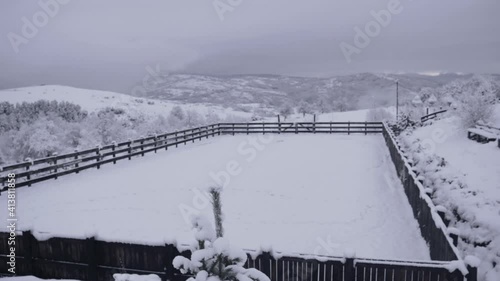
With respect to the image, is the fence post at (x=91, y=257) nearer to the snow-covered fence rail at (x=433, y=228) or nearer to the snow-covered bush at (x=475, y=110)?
the snow-covered fence rail at (x=433, y=228)

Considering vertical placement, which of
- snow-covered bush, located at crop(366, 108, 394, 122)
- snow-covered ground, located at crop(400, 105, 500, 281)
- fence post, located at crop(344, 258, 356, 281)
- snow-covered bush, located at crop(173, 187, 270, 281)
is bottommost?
snow-covered bush, located at crop(366, 108, 394, 122)

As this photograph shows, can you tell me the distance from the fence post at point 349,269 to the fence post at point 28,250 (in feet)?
18.8

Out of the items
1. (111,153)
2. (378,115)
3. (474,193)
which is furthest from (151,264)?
(378,115)

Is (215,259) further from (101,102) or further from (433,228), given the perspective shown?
(101,102)

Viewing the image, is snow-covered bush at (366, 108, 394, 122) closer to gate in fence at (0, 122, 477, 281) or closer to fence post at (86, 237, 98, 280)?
gate in fence at (0, 122, 477, 281)

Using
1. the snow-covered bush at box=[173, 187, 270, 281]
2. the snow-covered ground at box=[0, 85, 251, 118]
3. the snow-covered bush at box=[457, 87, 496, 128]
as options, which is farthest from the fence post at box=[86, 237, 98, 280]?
the snow-covered ground at box=[0, 85, 251, 118]

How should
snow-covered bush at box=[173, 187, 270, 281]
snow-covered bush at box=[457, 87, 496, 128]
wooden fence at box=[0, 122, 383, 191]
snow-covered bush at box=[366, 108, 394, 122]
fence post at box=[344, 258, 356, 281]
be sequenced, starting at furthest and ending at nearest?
snow-covered bush at box=[366, 108, 394, 122]
snow-covered bush at box=[457, 87, 496, 128]
wooden fence at box=[0, 122, 383, 191]
fence post at box=[344, 258, 356, 281]
snow-covered bush at box=[173, 187, 270, 281]

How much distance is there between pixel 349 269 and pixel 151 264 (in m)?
3.33

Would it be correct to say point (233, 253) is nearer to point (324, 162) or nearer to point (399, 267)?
point (399, 267)

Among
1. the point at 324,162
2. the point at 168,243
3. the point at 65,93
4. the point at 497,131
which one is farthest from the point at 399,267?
the point at 65,93

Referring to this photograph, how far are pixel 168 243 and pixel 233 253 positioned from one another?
313 centimetres

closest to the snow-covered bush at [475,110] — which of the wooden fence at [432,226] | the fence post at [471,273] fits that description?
the wooden fence at [432,226]

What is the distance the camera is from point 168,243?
5711mm

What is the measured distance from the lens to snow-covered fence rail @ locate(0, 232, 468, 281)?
5.07m
